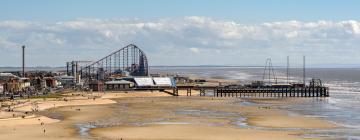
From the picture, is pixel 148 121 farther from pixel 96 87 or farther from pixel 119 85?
pixel 119 85

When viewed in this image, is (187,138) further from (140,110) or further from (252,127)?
(140,110)

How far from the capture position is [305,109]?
86.9 metres

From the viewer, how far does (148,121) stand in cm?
6869

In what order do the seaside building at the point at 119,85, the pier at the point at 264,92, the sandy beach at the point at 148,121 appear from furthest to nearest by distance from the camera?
the seaside building at the point at 119,85
the pier at the point at 264,92
the sandy beach at the point at 148,121

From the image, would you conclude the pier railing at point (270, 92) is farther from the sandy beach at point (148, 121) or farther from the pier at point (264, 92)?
the sandy beach at point (148, 121)

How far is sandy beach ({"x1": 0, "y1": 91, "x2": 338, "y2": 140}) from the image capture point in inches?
2231

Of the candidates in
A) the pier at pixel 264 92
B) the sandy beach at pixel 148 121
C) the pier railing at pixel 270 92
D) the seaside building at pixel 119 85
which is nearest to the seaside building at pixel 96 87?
the seaside building at pixel 119 85

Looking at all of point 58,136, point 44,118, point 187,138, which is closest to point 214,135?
point 187,138

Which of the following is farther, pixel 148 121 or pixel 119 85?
pixel 119 85

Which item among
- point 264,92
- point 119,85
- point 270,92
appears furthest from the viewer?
point 119,85

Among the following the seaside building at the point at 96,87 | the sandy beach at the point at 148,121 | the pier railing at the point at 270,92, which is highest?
the seaside building at the point at 96,87

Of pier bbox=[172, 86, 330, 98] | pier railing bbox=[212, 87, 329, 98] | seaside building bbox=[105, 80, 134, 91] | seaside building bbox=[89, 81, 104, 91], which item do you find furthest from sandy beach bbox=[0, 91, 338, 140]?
seaside building bbox=[105, 80, 134, 91]

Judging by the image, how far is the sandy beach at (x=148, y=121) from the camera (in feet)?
186

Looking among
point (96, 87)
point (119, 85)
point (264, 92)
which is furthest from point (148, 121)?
point (119, 85)
